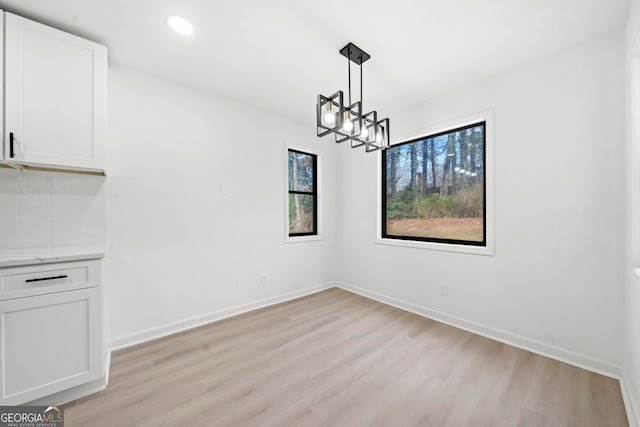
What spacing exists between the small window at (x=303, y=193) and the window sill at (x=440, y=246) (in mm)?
1090

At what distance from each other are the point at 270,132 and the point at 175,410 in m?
2.93

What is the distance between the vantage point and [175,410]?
1.54 metres

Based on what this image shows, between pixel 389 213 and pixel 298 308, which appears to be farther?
pixel 389 213

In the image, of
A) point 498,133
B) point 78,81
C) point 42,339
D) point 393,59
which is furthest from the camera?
point 498,133

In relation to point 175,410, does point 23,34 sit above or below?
above

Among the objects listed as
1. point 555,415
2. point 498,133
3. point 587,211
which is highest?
point 498,133

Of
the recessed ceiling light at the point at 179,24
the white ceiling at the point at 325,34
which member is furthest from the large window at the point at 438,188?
the recessed ceiling light at the point at 179,24

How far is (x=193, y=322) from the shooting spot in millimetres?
2646

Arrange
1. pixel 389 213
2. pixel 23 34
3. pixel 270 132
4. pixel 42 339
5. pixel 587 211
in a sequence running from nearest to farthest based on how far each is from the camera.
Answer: pixel 42 339 < pixel 23 34 < pixel 587 211 < pixel 270 132 < pixel 389 213

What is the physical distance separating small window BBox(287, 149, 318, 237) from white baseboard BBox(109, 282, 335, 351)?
91cm

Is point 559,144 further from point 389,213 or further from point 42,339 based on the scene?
point 42,339

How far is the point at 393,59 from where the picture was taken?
2.24m

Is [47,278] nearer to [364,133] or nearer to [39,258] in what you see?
[39,258]

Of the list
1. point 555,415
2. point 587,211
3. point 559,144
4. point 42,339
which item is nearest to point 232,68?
point 42,339
